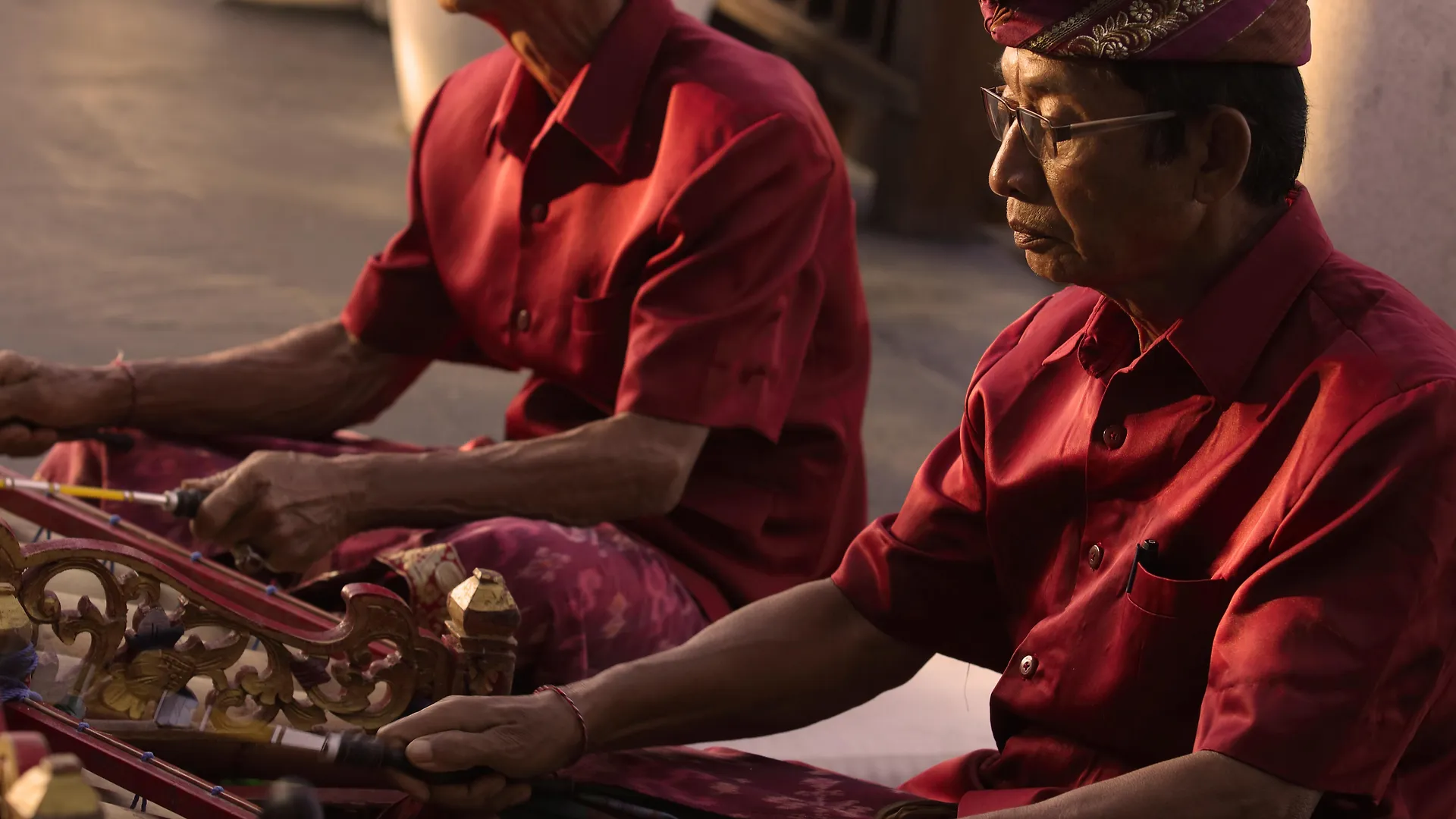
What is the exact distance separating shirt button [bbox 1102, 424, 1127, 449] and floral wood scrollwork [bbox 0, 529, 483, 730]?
580mm

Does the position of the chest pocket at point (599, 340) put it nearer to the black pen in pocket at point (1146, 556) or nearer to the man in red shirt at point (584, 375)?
the man in red shirt at point (584, 375)

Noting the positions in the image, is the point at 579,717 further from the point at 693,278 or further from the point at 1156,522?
the point at 693,278

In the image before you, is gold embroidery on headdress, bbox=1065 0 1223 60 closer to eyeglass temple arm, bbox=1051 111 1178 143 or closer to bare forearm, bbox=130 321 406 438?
eyeglass temple arm, bbox=1051 111 1178 143

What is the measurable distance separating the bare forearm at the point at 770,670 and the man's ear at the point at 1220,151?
0.49 meters

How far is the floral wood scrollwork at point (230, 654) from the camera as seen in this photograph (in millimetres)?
1629

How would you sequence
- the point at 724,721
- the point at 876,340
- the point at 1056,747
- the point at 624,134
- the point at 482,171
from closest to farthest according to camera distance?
1. the point at 1056,747
2. the point at 724,721
3. the point at 624,134
4. the point at 482,171
5. the point at 876,340

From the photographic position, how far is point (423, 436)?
435cm

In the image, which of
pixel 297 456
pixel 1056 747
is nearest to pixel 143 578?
pixel 297 456

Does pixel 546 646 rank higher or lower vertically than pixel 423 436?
higher

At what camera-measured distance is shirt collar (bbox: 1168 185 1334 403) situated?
1.31m

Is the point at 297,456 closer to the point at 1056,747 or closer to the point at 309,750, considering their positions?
the point at 309,750

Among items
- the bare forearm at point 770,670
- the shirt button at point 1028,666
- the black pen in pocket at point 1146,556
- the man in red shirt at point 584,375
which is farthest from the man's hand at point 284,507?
the black pen in pocket at point 1146,556

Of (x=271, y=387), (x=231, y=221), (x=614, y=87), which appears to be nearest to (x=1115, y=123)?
(x=614, y=87)

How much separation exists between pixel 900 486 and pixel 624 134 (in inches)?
89.1
